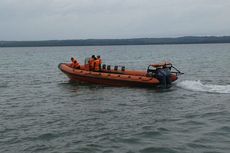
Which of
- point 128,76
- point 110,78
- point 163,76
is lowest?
point 110,78

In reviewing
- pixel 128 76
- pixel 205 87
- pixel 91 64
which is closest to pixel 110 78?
pixel 128 76

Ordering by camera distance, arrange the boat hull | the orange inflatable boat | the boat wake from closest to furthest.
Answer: the boat wake < the orange inflatable boat < the boat hull

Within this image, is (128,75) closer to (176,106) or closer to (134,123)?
(176,106)

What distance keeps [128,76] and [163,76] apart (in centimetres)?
188

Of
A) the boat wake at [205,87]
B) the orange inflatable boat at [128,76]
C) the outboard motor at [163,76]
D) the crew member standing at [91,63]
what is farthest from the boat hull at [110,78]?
the boat wake at [205,87]

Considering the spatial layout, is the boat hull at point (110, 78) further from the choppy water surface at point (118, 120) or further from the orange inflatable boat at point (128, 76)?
the choppy water surface at point (118, 120)

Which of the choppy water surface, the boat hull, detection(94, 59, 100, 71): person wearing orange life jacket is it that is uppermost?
detection(94, 59, 100, 71): person wearing orange life jacket

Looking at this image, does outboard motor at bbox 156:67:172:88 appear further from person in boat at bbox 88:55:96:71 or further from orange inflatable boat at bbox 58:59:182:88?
person in boat at bbox 88:55:96:71

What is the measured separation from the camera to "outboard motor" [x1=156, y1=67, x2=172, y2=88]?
1912cm

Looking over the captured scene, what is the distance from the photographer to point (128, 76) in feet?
65.7

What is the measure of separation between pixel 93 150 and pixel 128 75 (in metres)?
10.5

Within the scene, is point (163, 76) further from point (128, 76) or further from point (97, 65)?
point (97, 65)

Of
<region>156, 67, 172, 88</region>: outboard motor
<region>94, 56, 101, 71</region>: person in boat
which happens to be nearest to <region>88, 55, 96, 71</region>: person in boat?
<region>94, 56, 101, 71</region>: person in boat

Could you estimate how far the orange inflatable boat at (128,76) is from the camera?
1927 cm
